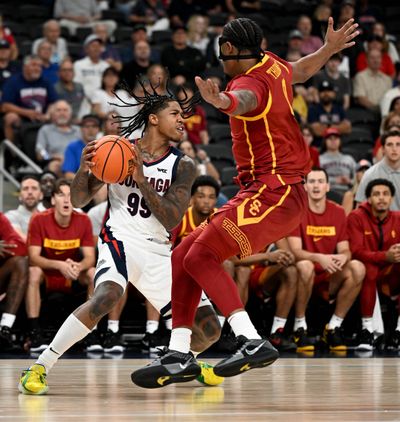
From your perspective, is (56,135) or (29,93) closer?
(56,135)

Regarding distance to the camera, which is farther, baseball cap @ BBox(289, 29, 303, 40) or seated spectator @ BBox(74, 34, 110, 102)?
baseball cap @ BBox(289, 29, 303, 40)

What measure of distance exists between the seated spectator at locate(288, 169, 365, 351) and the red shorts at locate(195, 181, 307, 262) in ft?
11.9

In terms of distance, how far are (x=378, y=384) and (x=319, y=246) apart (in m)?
3.39

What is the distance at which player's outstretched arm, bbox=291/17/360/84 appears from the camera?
20.0 ft

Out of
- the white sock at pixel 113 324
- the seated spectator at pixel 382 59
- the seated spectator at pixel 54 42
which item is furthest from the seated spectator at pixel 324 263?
the seated spectator at pixel 382 59

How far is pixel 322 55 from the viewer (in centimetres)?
614

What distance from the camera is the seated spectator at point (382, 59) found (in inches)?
584

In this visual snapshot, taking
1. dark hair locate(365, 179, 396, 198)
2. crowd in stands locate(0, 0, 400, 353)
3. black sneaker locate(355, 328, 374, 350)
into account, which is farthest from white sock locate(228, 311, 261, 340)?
dark hair locate(365, 179, 396, 198)

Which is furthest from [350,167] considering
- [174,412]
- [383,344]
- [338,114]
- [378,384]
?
[174,412]

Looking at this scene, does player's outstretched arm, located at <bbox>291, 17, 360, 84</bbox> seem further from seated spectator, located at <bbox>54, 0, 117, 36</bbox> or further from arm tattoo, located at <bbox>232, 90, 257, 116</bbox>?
seated spectator, located at <bbox>54, 0, 117, 36</bbox>

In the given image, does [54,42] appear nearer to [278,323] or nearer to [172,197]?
[278,323]

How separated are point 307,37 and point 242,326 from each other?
10489mm

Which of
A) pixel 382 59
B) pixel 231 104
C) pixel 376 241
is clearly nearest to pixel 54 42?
pixel 382 59

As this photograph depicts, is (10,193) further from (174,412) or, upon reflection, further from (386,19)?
(386,19)
